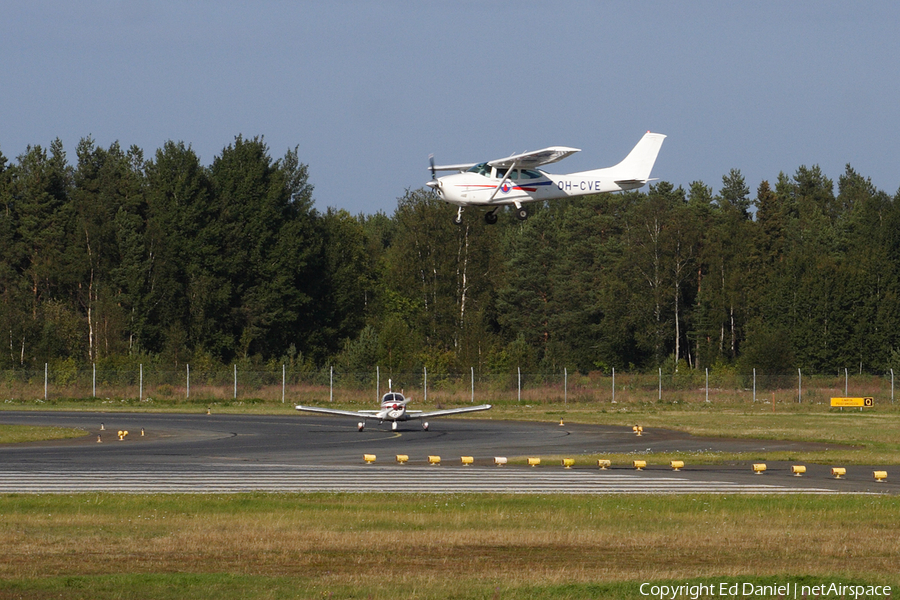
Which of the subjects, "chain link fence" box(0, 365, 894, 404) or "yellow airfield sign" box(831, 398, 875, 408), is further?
"chain link fence" box(0, 365, 894, 404)

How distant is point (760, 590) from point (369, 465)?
56.3 ft

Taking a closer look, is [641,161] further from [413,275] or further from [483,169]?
[413,275]

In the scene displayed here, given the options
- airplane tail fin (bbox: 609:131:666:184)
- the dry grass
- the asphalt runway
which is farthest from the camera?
airplane tail fin (bbox: 609:131:666:184)

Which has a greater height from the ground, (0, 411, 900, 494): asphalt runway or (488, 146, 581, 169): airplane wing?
(488, 146, 581, 169): airplane wing

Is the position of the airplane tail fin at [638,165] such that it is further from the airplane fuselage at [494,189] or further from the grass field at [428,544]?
the grass field at [428,544]

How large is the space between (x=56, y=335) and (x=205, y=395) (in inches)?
872

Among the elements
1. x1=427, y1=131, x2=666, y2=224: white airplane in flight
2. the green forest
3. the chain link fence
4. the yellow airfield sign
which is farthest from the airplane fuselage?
the green forest

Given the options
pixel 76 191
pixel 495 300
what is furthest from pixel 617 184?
pixel 76 191

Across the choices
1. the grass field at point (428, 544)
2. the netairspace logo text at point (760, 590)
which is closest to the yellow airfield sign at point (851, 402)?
the grass field at point (428, 544)

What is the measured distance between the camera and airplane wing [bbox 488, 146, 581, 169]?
128ft

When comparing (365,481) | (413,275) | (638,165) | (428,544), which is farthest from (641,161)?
(413,275)

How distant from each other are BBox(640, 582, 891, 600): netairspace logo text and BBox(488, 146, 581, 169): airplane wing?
92.4ft

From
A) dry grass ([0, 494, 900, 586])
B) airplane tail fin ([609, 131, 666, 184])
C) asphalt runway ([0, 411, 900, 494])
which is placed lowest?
asphalt runway ([0, 411, 900, 494])

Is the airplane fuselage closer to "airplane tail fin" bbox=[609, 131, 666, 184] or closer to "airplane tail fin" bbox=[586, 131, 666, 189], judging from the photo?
"airplane tail fin" bbox=[586, 131, 666, 189]
